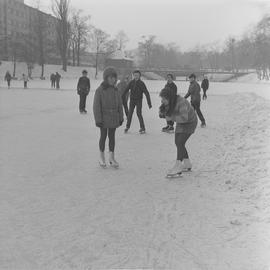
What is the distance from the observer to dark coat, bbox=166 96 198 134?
6.09 metres

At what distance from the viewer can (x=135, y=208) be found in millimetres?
4832

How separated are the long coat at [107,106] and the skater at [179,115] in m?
0.91

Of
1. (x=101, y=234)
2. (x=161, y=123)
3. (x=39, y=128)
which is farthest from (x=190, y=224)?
(x=161, y=123)

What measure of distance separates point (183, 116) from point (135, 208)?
1.84 meters

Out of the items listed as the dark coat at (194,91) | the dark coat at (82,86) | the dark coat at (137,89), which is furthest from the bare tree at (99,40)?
the dark coat at (137,89)

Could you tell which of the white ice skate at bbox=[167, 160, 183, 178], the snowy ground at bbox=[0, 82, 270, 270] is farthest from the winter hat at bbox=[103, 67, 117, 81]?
the white ice skate at bbox=[167, 160, 183, 178]

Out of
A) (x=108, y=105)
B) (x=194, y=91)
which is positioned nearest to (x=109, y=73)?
(x=108, y=105)

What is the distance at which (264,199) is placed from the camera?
4.93 metres

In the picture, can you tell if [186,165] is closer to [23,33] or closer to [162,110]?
[162,110]

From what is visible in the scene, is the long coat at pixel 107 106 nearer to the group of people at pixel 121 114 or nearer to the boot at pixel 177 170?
the group of people at pixel 121 114

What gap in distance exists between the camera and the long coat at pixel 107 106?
261 inches

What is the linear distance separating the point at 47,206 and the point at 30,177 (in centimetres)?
143

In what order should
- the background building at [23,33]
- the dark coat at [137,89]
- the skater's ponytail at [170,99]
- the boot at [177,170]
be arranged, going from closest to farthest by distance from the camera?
1. the skater's ponytail at [170,99]
2. the boot at [177,170]
3. the dark coat at [137,89]
4. the background building at [23,33]

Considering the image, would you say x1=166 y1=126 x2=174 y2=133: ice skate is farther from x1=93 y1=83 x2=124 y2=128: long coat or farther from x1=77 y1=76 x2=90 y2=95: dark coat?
x1=77 y1=76 x2=90 y2=95: dark coat
